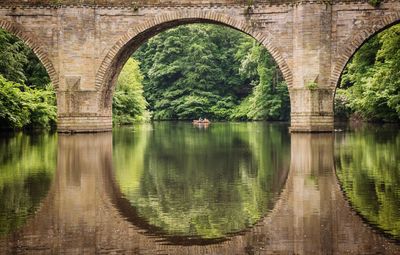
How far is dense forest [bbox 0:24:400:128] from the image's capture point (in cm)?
3766

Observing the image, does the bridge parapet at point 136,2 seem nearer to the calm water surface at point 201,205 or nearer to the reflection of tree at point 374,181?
the reflection of tree at point 374,181

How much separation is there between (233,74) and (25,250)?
74790 millimetres

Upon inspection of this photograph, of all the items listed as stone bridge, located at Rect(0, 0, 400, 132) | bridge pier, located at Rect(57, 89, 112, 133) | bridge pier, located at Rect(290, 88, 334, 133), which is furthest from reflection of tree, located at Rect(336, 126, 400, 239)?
bridge pier, located at Rect(57, 89, 112, 133)

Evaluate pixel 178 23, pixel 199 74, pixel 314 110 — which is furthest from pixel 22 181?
pixel 199 74

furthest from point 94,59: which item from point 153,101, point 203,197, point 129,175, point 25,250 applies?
point 153,101

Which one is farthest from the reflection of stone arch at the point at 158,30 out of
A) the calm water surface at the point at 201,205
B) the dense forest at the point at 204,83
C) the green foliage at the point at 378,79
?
the calm water surface at the point at 201,205

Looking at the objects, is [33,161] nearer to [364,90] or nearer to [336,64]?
[336,64]

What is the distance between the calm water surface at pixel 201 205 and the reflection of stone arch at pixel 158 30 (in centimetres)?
1344

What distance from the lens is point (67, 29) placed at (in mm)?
32000

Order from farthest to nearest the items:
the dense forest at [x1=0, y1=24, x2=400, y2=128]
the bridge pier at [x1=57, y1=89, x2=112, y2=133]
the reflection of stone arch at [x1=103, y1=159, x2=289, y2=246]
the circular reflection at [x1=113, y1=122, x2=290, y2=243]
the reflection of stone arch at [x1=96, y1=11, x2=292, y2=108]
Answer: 1. the dense forest at [x1=0, y1=24, x2=400, y2=128]
2. the bridge pier at [x1=57, y1=89, x2=112, y2=133]
3. the reflection of stone arch at [x1=96, y1=11, x2=292, y2=108]
4. the circular reflection at [x1=113, y1=122, x2=290, y2=243]
5. the reflection of stone arch at [x1=103, y1=159, x2=289, y2=246]

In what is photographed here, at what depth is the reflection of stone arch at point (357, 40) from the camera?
29.7m

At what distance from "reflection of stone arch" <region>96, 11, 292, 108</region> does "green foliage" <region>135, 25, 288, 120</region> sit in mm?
39817

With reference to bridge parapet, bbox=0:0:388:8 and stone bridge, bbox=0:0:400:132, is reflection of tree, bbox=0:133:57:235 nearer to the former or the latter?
stone bridge, bbox=0:0:400:132

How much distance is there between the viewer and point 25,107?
3378 centimetres
